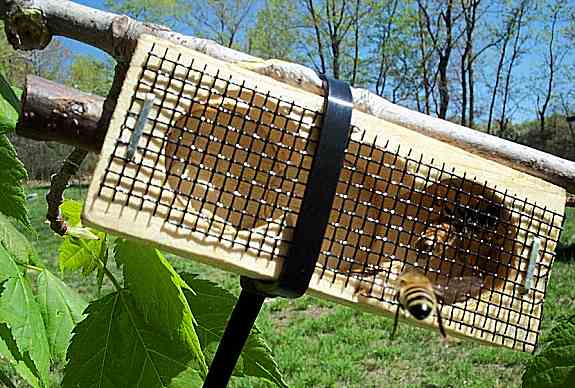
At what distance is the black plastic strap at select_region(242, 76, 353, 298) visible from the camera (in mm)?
687

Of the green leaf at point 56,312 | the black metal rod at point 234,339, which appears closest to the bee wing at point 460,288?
the black metal rod at point 234,339

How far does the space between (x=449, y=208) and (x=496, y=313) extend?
5.8 inches

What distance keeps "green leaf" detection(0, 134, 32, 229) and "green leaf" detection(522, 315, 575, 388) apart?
28.6 inches

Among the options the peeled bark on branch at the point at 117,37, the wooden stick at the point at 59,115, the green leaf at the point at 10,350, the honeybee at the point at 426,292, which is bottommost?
the green leaf at the point at 10,350

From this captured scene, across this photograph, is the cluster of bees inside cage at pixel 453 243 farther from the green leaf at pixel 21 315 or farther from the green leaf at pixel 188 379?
the green leaf at pixel 21 315

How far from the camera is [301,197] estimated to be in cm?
73

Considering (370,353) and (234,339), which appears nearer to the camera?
(234,339)

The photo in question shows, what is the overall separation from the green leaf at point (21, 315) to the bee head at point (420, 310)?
0.54 meters

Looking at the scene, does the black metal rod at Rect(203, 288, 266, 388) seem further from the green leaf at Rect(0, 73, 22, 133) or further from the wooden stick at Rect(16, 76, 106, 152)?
the green leaf at Rect(0, 73, 22, 133)

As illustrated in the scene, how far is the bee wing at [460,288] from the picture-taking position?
2.72 feet

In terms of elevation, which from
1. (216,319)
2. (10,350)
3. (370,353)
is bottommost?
(370,353)

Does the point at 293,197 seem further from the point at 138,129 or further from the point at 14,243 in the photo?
the point at 14,243

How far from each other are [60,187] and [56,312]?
1.14ft

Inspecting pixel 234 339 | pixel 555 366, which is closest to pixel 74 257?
pixel 234 339
